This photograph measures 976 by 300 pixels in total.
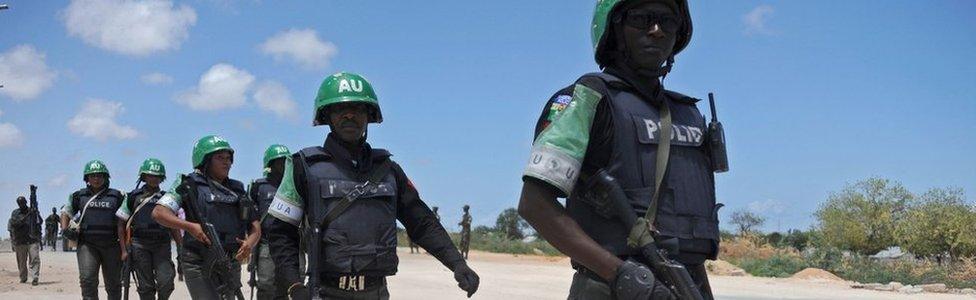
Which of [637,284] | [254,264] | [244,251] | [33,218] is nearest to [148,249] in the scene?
[254,264]

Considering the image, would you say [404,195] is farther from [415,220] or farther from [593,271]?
[593,271]

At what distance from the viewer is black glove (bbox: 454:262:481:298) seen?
4.86 meters

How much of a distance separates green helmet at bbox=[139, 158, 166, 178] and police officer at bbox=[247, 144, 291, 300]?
4.06ft

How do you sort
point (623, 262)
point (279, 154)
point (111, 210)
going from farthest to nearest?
point (111, 210), point (279, 154), point (623, 262)

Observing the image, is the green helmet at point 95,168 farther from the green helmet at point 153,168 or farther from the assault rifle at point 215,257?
the assault rifle at point 215,257

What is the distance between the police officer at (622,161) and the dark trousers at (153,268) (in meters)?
7.16

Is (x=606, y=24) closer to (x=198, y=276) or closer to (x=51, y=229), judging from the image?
(x=198, y=276)

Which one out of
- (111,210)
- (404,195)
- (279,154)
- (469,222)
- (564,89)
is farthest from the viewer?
(469,222)

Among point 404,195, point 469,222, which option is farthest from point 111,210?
point 469,222

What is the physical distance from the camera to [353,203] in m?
4.98

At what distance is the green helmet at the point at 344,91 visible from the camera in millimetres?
5188

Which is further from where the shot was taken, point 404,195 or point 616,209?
point 404,195

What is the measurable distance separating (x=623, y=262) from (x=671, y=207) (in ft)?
0.86

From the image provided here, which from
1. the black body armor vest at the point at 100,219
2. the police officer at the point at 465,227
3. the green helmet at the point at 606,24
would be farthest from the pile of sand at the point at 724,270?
the green helmet at the point at 606,24
